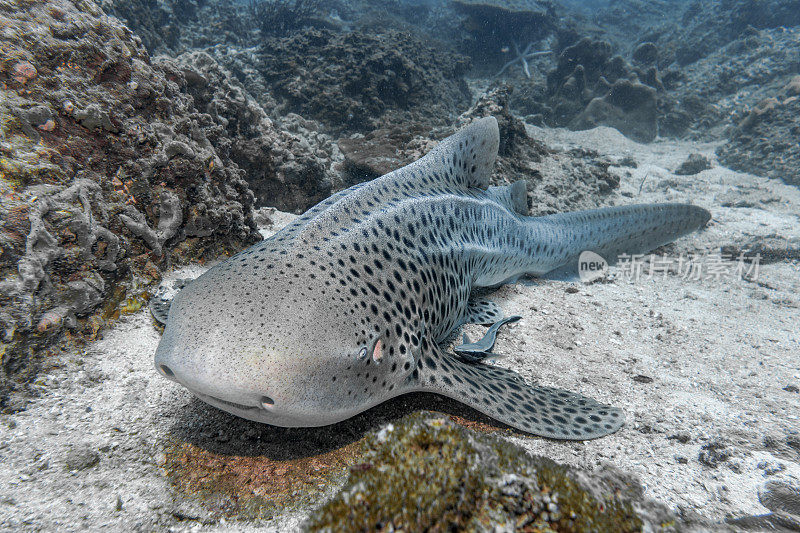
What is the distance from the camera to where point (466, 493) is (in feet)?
4.14

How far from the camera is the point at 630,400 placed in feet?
9.19

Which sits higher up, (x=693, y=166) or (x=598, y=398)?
(x=693, y=166)

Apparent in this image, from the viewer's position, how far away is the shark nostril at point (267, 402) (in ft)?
5.24

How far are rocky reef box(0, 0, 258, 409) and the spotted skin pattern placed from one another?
1.04 meters

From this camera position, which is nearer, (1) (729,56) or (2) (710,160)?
Result: (2) (710,160)

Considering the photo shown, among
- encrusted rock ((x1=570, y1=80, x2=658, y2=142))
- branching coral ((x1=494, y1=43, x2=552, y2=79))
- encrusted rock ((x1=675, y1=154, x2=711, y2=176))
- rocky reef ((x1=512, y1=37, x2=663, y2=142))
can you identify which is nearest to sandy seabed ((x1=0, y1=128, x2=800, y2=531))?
encrusted rock ((x1=675, y1=154, x2=711, y2=176))

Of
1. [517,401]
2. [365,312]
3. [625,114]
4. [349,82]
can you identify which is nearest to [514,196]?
[517,401]

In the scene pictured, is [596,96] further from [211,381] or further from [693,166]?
[211,381]

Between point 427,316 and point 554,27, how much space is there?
28376mm

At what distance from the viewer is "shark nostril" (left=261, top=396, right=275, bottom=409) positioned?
160cm

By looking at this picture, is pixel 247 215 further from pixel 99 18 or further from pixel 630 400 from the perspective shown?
pixel 630 400

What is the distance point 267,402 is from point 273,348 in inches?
9.7

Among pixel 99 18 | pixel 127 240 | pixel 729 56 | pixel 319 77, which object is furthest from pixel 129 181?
pixel 729 56

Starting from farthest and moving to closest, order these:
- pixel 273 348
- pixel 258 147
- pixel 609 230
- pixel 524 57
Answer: pixel 524 57 < pixel 258 147 < pixel 609 230 < pixel 273 348
